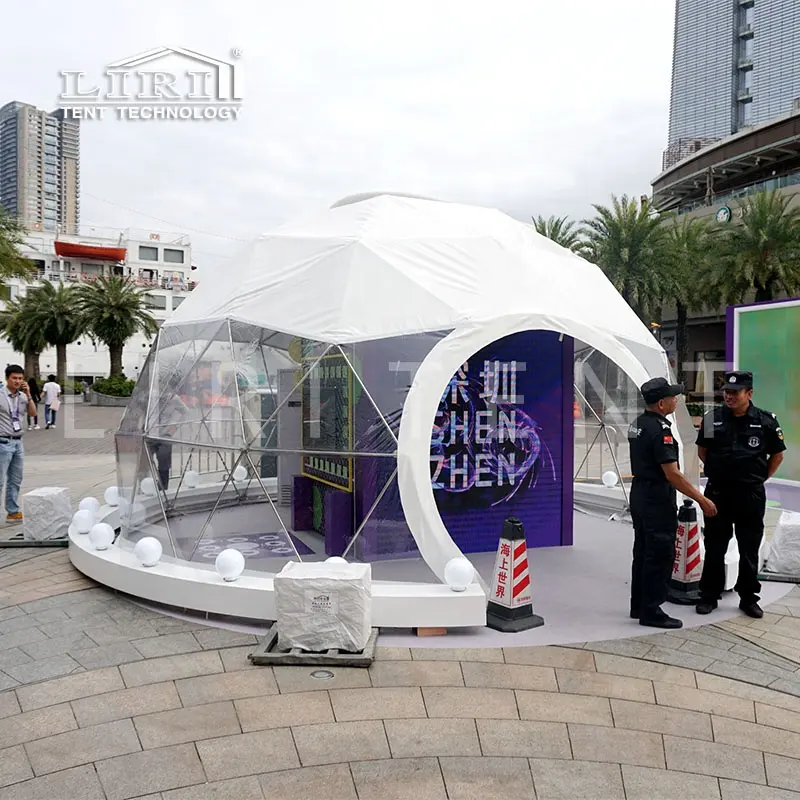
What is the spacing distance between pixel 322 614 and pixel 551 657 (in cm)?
160

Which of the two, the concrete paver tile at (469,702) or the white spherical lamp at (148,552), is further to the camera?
the white spherical lamp at (148,552)

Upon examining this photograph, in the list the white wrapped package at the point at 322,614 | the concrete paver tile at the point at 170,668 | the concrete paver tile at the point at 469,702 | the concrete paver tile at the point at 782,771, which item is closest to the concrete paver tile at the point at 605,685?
the concrete paver tile at the point at 469,702

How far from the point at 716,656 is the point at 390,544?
285 centimetres

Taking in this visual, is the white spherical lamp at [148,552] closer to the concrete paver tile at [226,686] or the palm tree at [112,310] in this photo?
the concrete paver tile at [226,686]

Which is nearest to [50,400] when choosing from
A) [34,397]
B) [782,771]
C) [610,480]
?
[34,397]

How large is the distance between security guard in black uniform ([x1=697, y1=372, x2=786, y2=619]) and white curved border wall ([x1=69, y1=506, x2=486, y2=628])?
6.68 ft

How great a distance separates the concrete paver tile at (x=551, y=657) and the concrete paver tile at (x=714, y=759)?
97 centimetres

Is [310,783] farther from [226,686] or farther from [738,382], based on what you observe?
[738,382]

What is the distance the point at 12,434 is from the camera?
9.02 m

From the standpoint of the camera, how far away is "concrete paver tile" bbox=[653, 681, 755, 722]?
4246 mm

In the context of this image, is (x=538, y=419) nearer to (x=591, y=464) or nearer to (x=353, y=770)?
(x=353, y=770)

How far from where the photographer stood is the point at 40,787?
344 centimetres

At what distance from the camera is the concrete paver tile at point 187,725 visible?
390 cm

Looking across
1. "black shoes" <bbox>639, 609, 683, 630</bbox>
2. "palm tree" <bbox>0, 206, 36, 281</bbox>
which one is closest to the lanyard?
"black shoes" <bbox>639, 609, 683, 630</bbox>
